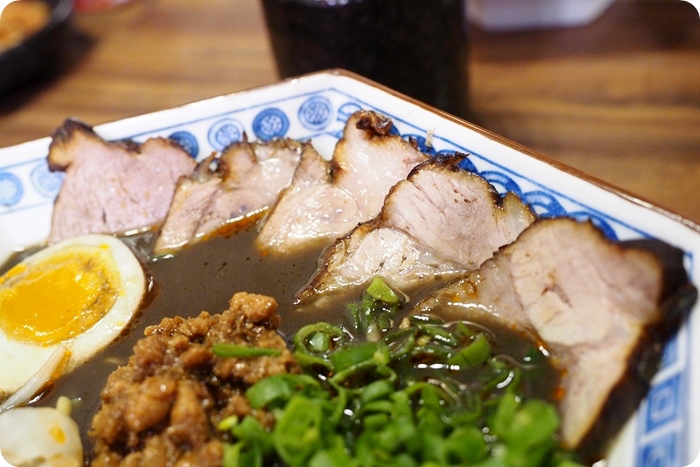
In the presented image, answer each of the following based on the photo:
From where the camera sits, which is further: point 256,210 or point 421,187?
point 256,210

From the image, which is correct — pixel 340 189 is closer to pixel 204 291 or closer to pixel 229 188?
pixel 229 188

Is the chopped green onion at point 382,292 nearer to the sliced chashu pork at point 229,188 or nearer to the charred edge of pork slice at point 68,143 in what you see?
the sliced chashu pork at point 229,188

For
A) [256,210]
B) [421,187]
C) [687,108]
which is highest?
[421,187]

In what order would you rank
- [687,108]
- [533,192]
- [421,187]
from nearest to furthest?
[533,192] < [421,187] < [687,108]

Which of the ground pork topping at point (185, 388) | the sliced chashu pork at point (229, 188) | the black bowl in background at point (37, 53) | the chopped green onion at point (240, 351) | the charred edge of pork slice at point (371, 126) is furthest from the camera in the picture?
the black bowl in background at point (37, 53)

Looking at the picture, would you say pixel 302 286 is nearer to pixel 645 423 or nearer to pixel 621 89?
pixel 645 423

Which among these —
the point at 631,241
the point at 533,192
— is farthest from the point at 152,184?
the point at 631,241

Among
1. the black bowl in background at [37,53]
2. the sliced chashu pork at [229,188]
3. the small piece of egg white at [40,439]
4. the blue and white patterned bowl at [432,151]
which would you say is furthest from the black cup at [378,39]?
the black bowl in background at [37,53]
